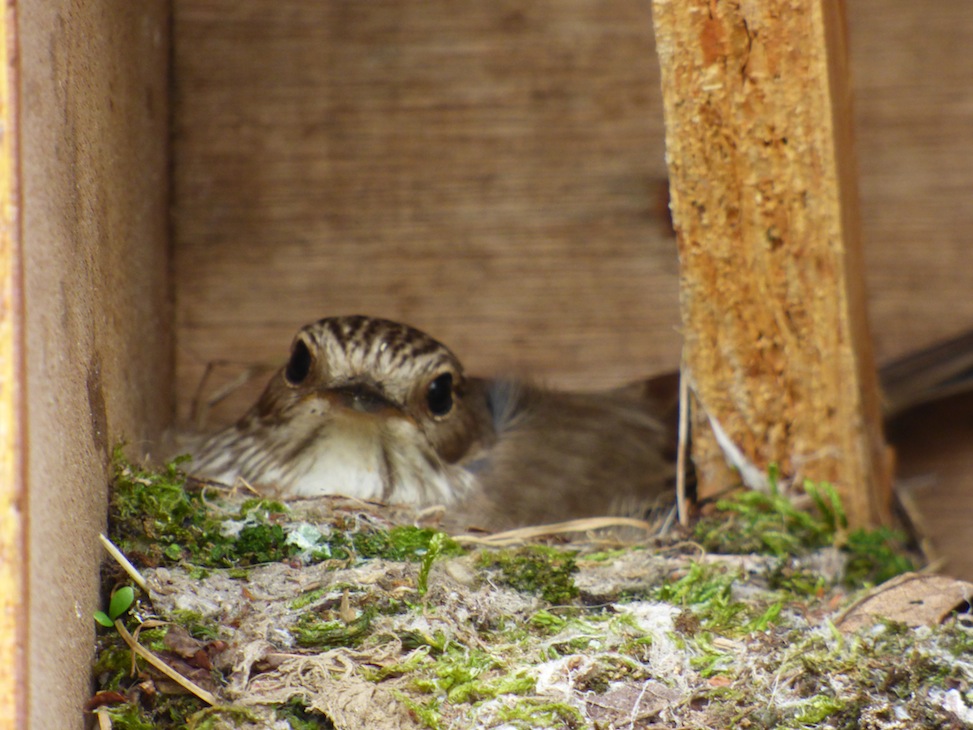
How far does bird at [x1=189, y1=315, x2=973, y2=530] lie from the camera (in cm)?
344

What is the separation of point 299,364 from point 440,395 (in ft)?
1.45

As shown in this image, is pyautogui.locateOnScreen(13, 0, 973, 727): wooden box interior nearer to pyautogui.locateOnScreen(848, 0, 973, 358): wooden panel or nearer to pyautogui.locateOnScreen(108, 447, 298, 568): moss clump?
pyautogui.locateOnScreen(848, 0, 973, 358): wooden panel

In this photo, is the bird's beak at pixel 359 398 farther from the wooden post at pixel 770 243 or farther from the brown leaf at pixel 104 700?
the brown leaf at pixel 104 700

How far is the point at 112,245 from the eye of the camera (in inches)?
101

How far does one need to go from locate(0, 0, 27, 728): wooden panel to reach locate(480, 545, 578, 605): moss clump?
3.88 feet

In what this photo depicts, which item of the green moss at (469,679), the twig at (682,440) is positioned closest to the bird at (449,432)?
the twig at (682,440)

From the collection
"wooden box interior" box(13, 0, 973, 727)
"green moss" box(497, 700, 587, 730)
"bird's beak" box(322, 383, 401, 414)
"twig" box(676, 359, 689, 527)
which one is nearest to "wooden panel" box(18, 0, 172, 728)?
"bird's beak" box(322, 383, 401, 414)

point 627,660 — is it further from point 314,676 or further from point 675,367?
point 675,367

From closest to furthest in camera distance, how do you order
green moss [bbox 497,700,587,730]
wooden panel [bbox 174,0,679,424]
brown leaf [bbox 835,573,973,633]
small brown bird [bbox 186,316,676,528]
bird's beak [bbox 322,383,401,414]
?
green moss [bbox 497,700,587,730] < brown leaf [bbox 835,573,973,633] < bird's beak [bbox 322,383,401,414] < small brown bird [bbox 186,316,676,528] < wooden panel [bbox 174,0,679,424]

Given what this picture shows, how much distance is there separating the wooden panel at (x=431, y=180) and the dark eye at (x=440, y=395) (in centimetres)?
37

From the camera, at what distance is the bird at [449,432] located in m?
3.44

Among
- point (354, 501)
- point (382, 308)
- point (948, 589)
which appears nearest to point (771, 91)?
point (948, 589)

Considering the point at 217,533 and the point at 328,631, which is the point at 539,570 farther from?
the point at 217,533

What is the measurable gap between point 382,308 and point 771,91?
171 cm
